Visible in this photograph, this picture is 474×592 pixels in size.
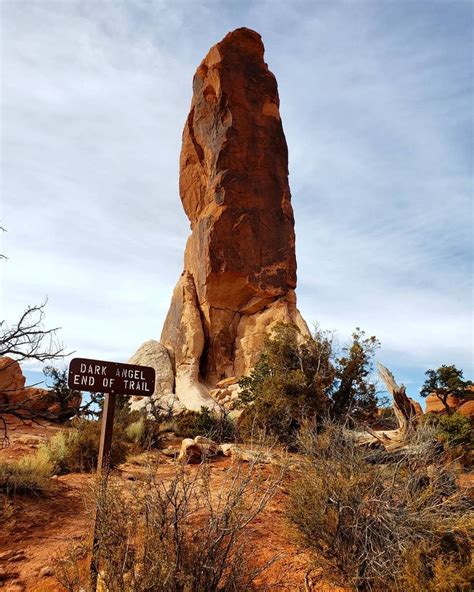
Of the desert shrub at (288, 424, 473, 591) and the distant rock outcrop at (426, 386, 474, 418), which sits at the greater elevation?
the distant rock outcrop at (426, 386, 474, 418)

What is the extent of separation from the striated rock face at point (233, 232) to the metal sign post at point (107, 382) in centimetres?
1534

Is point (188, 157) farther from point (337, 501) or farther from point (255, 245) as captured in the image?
point (337, 501)

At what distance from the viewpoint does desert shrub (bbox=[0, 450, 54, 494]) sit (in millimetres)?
6363

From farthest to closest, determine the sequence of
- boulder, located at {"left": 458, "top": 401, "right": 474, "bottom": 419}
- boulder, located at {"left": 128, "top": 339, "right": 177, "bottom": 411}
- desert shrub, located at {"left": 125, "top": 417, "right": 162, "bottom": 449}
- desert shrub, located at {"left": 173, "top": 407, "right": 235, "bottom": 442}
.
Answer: boulder, located at {"left": 458, "top": 401, "right": 474, "bottom": 419} → boulder, located at {"left": 128, "top": 339, "right": 177, "bottom": 411} → desert shrub, located at {"left": 173, "top": 407, "right": 235, "bottom": 442} → desert shrub, located at {"left": 125, "top": 417, "right": 162, "bottom": 449}

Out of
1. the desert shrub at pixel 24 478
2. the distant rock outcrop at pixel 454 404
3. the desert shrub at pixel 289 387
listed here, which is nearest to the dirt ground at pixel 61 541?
the desert shrub at pixel 24 478

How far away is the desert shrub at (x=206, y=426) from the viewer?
13102 mm

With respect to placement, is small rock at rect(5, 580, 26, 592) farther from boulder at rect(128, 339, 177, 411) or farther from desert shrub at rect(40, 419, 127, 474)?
boulder at rect(128, 339, 177, 411)

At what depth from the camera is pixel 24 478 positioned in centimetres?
649

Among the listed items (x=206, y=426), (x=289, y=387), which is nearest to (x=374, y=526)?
(x=289, y=387)

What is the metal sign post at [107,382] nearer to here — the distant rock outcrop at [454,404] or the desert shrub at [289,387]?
the desert shrub at [289,387]

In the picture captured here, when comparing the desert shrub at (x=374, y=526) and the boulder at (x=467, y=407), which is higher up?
the boulder at (x=467, y=407)

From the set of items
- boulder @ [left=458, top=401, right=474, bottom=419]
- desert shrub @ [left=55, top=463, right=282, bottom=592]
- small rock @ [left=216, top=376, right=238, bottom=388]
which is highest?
small rock @ [left=216, top=376, right=238, bottom=388]

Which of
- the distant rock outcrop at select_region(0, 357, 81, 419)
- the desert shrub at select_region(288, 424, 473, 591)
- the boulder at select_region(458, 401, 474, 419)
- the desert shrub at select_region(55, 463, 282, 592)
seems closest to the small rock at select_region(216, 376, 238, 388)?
the distant rock outcrop at select_region(0, 357, 81, 419)

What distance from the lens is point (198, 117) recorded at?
90.5 feet
